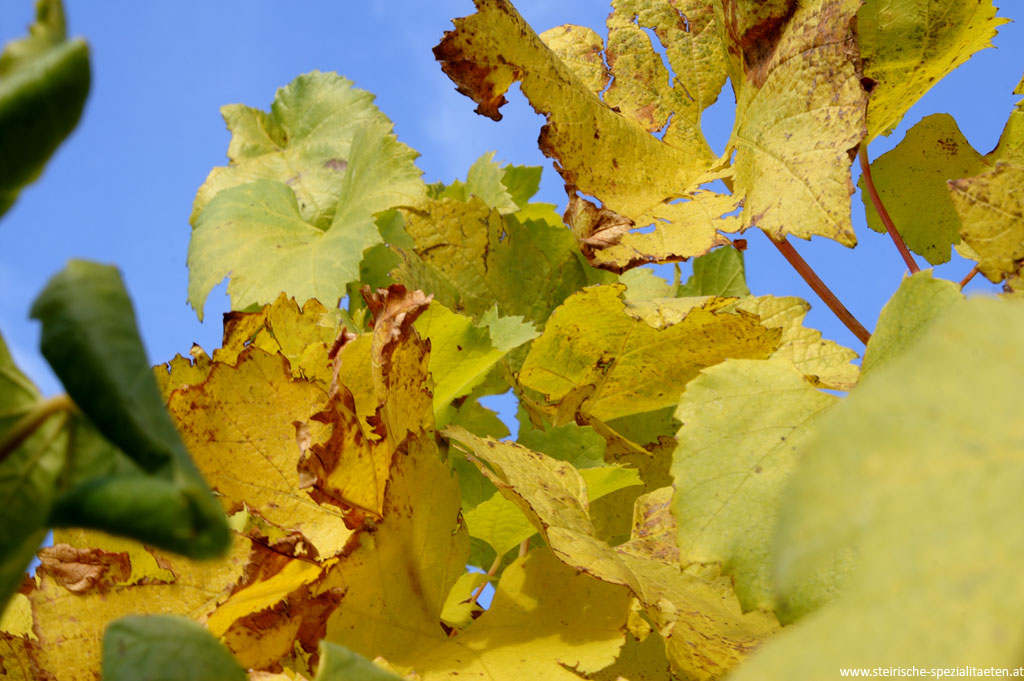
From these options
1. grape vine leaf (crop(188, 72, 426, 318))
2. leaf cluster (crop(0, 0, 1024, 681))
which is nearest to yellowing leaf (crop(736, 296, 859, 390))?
leaf cluster (crop(0, 0, 1024, 681))

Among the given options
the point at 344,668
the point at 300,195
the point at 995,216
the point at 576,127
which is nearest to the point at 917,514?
the point at 344,668

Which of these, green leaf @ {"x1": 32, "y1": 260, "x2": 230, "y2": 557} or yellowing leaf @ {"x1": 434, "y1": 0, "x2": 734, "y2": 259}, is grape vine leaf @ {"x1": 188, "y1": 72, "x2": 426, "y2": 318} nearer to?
yellowing leaf @ {"x1": 434, "y1": 0, "x2": 734, "y2": 259}

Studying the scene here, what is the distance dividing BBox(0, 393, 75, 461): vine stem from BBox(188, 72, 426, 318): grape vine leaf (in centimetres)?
37

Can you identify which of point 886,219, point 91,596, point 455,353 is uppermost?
point 886,219

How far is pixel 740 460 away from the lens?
0.30m

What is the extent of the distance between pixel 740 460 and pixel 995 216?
0.39ft

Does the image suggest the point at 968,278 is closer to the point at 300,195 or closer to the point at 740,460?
the point at 740,460

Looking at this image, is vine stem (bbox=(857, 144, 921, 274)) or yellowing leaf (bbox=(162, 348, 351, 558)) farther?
vine stem (bbox=(857, 144, 921, 274))

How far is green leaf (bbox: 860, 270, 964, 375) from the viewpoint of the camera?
30cm

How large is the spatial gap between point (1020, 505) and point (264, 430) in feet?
0.88

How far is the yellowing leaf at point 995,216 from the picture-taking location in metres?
0.31

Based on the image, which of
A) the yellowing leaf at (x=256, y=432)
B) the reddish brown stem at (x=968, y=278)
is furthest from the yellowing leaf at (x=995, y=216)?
the yellowing leaf at (x=256, y=432)

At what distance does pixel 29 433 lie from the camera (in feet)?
0.50

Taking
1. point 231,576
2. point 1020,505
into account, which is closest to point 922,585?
point 1020,505
